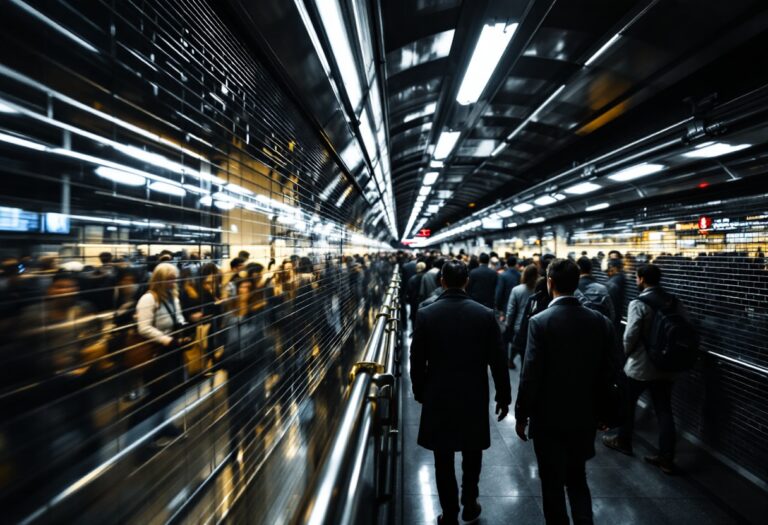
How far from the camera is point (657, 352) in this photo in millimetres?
3604

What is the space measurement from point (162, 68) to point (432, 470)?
366 centimetres

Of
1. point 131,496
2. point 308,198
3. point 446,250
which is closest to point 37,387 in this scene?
point 131,496

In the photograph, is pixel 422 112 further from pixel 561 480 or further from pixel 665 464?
pixel 665 464

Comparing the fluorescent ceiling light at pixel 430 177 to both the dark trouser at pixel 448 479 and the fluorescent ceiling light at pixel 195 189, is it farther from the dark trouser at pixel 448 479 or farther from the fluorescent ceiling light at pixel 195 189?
the fluorescent ceiling light at pixel 195 189

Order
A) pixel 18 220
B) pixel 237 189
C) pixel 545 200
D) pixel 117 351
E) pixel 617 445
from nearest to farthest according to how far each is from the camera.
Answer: pixel 18 220 < pixel 117 351 < pixel 237 189 < pixel 617 445 < pixel 545 200

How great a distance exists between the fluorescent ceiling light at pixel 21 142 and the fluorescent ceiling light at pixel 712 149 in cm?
495

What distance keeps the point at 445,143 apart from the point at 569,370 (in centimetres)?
395

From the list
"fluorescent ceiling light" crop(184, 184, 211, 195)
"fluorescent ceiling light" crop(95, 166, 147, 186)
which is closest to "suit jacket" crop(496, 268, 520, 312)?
"fluorescent ceiling light" crop(184, 184, 211, 195)

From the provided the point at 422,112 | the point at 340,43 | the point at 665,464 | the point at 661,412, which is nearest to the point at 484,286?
the point at 422,112

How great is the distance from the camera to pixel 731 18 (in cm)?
313

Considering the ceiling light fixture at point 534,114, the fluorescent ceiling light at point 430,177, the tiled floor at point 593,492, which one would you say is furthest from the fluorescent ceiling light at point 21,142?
the fluorescent ceiling light at point 430,177

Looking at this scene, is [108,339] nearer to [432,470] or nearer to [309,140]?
[309,140]

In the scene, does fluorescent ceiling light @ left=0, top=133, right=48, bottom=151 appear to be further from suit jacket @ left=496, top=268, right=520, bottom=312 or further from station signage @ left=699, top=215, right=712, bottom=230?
suit jacket @ left=496, top=268, right=520, bottom=312

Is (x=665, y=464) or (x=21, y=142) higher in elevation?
(x=21, y=142)
